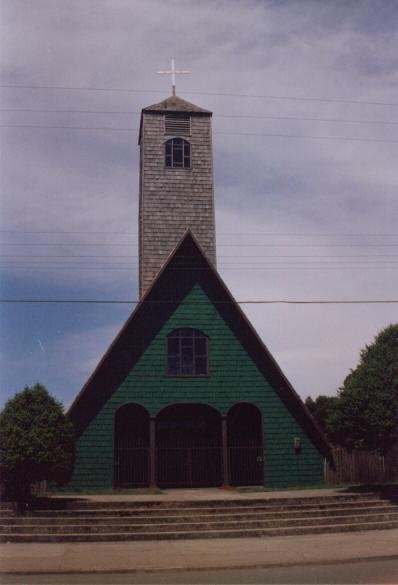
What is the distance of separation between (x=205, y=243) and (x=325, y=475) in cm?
1021

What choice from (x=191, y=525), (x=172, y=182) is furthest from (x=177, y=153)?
(x=191, y=525)

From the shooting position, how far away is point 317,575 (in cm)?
940

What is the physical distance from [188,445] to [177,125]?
13.7 m

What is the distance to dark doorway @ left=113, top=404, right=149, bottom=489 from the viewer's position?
64.5 feet

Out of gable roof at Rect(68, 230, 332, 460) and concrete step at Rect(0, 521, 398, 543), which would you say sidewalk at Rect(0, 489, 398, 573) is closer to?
concrete step at Rect(0, 521, 398, 543)

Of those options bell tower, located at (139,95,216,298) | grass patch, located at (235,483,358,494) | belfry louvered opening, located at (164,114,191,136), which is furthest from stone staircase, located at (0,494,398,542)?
belfry louvered opening, located at (164,114,191,136)

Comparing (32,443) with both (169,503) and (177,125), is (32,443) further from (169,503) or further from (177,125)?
(177,125)

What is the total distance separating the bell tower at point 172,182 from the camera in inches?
907

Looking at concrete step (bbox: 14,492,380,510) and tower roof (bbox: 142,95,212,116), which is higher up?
tower roof (bbox: 142,95,212,116)

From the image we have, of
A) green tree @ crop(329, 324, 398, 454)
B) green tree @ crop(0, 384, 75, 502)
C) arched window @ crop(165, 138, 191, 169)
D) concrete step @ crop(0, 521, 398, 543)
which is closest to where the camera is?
concrete step @ crop(0, 521, 398, 543)

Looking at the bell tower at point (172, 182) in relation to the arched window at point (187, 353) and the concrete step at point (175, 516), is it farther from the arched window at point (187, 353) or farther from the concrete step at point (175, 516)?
the concrete step at point (175, 516)

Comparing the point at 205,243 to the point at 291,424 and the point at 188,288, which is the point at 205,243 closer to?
the point at 188,288

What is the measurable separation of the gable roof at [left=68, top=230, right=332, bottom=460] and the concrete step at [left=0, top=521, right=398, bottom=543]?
6.39 metres

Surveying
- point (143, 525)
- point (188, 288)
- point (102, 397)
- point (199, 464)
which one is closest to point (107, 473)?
point (102, 397)
